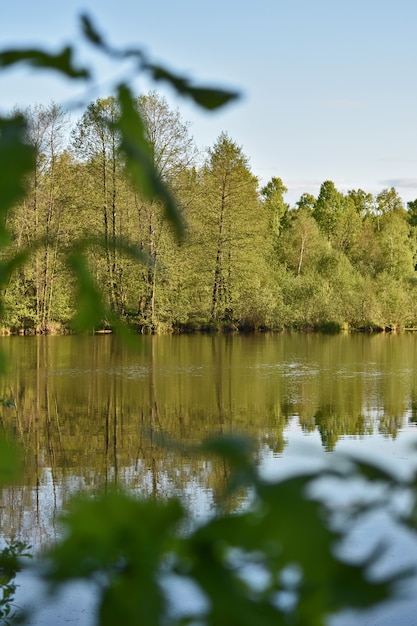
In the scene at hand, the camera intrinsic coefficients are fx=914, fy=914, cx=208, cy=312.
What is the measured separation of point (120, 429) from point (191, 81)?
48.2 ft

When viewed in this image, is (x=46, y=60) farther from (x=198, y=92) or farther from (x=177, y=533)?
(x=177, y=533)

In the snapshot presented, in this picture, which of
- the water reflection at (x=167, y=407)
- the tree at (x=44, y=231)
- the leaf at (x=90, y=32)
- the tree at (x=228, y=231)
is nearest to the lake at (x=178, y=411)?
the water reflection at (x=167, y=407)

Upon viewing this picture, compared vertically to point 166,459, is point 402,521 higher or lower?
higher

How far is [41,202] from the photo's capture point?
36594 mm

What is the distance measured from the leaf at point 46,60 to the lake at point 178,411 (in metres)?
4.31

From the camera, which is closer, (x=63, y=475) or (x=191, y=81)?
(x=191, y=81)

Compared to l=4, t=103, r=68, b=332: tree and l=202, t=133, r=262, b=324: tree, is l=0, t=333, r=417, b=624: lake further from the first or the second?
l=202, t=133, r=262, b=324: tree

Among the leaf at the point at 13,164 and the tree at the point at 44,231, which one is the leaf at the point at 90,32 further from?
the tree at the point at 44,231

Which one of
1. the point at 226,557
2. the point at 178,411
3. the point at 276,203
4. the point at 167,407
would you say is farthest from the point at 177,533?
the point at 276,203

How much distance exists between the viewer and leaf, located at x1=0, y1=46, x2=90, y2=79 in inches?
22.8

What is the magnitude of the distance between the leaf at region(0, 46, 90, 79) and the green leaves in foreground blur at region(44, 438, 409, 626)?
263 mm

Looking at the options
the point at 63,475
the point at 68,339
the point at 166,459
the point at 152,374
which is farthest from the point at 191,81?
the point at 68,339

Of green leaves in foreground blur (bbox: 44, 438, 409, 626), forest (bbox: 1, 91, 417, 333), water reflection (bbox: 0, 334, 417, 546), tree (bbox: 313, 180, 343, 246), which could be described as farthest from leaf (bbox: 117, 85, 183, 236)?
tree (bbox: 313, 180, 343, 246)

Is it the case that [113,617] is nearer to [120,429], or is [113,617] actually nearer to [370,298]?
[120,429]
